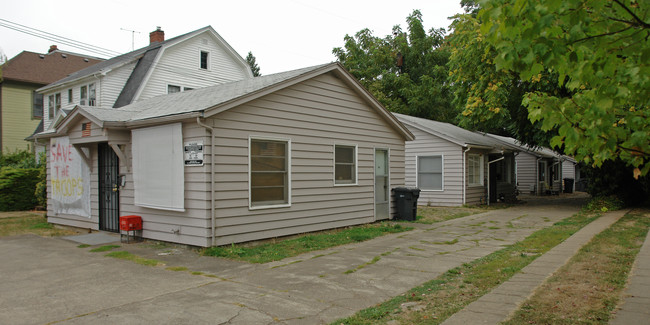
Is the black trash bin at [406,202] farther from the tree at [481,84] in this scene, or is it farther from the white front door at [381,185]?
the tree at [481,84]

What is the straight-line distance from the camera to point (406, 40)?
38.2 m

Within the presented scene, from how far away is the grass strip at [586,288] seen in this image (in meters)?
4.79

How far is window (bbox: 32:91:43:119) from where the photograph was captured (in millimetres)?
28969

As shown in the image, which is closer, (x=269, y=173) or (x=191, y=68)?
(x=269, y=173)

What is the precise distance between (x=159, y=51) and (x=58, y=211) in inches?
452

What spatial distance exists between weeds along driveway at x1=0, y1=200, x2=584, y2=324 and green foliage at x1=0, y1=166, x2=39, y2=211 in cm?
1087

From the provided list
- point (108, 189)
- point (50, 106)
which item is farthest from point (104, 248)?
point (50, 106)

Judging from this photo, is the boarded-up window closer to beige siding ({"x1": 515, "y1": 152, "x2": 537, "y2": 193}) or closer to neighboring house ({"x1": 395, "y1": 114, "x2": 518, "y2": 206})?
neighboring house ({"x1": 395, "y1": 114, "x2": 518, "y2": 206})

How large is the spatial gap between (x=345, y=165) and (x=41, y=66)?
27.6 meters

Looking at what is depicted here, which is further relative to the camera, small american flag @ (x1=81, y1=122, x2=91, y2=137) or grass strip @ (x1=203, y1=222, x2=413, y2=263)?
small american flag @ (x1=81, y1=122, x2=91, y2=137)

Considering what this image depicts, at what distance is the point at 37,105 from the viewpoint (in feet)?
95.7

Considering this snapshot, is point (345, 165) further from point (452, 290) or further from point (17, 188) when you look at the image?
point (17, 188)

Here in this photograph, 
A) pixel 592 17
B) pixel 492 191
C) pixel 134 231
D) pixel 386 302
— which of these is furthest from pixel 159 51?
pixel 592 17

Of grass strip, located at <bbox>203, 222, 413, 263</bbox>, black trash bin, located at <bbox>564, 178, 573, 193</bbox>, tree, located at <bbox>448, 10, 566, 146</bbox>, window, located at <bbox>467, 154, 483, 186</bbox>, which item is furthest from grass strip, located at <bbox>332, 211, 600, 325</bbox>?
black trash bin, located at <bbox>564, 178, 573, 193</bbox>
